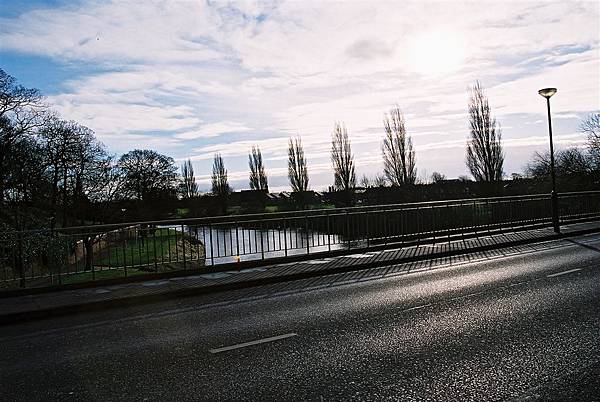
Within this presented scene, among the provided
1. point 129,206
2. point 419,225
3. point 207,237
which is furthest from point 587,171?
point 207,237

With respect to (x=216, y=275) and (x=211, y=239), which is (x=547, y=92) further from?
(x=216, y=275)

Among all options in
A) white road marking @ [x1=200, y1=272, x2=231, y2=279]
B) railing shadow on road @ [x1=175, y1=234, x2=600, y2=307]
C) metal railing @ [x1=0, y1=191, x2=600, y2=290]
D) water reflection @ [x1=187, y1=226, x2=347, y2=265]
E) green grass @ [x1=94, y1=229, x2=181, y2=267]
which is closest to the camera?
railing shadow on road @ [x1=175, y1=234, x2=600, y2=307]

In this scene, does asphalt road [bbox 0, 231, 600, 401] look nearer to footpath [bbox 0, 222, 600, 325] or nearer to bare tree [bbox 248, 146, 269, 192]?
footpath [bbox 0, 222, 600, 325]

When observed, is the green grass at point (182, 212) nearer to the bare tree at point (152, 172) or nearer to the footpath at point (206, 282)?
the bare tree at point (152, 172)

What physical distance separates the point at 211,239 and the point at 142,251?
5.60 feet

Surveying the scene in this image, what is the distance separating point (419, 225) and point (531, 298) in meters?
8.87

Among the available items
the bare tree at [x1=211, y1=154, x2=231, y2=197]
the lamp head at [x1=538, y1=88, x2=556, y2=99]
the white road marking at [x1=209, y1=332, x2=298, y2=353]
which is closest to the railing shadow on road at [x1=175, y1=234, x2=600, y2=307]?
the white road marking at [x1=209, y1=332, x2=298, y2=353]

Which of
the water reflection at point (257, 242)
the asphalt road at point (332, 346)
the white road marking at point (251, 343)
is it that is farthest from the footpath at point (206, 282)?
the white road marking at point (251, 343)

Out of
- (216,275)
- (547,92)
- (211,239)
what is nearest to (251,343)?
(216,275)

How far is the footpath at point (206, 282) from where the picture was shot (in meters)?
9.20

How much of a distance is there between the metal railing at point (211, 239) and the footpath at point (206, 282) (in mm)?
638

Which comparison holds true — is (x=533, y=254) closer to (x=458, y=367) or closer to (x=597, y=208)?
(x=458, y=367)

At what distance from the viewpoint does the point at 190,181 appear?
100 m

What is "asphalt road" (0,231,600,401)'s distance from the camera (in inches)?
190
